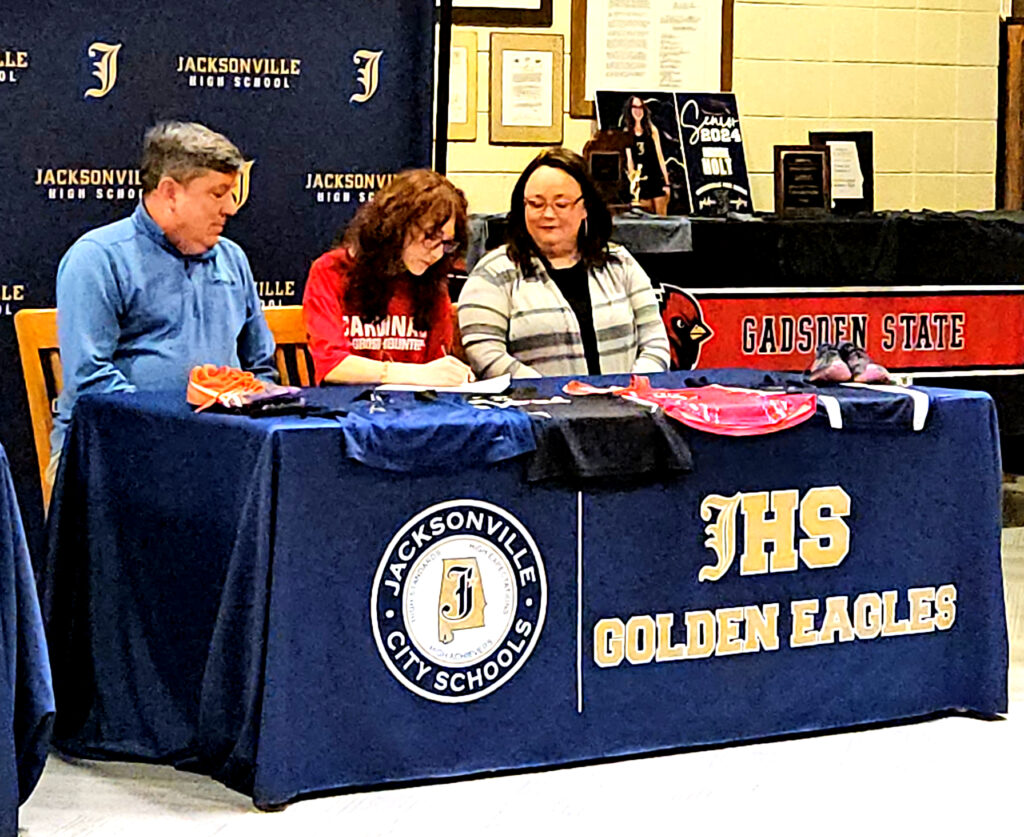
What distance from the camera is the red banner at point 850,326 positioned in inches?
221

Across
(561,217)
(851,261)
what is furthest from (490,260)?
(851,261)

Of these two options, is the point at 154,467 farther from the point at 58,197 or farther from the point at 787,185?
the point at 787,185

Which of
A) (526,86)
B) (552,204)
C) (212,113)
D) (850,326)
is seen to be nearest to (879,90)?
(526,86)

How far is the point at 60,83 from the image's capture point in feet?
14.5

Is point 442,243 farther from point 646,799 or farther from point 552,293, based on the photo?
point 646,799

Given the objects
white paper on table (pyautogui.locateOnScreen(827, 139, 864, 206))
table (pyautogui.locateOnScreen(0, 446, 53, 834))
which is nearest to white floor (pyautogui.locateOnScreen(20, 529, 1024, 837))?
table (pyautogui.locateOnScreen(0, 446, 53, 834))

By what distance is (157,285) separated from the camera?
154 inches

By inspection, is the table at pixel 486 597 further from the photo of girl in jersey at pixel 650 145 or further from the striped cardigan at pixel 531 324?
the photo of girl in jersey at pixel 650 145

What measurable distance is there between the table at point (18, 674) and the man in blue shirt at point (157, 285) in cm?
75

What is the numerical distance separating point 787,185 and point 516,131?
98cm

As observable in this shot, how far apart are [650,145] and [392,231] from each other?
2.06 metres

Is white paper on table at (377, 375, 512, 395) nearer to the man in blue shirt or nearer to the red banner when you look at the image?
the man in blue shirt

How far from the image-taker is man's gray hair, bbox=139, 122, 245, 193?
3.85 metres

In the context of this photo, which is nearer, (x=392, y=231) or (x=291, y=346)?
(x=392, y=231)
